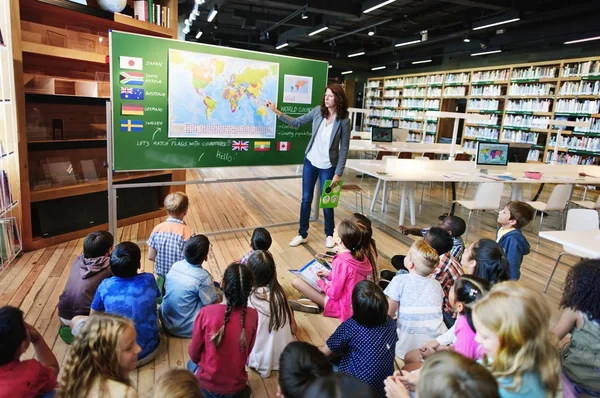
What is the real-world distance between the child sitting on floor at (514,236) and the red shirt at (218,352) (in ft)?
6.54

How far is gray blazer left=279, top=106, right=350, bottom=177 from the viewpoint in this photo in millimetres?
Answer: 4125

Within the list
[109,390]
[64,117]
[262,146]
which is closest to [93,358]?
[109,390]

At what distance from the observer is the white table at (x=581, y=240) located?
2863 mm

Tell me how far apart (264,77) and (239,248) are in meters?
1.79

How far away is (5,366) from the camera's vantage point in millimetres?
1391

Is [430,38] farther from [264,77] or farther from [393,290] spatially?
[393,290]

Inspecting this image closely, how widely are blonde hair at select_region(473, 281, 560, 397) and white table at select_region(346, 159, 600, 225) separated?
3.71 meters

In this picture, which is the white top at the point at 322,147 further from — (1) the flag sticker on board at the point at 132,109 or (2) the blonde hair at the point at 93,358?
(2) the blonde hair at the point at 93,358

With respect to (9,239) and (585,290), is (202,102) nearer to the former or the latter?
(9,239)

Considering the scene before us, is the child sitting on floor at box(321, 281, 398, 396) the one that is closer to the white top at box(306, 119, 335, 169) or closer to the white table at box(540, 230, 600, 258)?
the white table at box(540, 230, 600, 258)

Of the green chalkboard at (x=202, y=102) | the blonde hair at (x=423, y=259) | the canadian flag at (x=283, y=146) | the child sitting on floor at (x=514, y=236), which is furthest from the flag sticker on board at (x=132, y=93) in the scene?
the child sitting on floor at (x=514, y=236)

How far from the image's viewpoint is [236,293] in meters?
1.78

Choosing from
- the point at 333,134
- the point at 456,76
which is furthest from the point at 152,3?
the point at 456,76

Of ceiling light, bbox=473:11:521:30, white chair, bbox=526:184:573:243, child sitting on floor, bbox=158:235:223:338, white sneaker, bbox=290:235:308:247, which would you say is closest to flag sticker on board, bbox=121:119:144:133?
child sitting on floor, bbox=158:235:223:338
